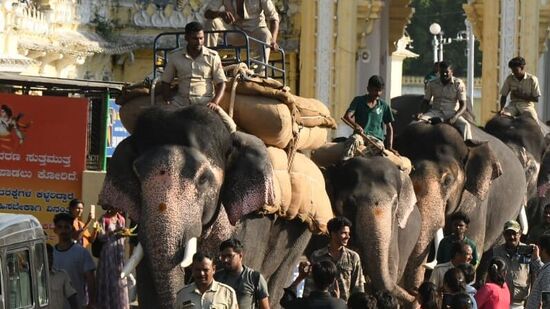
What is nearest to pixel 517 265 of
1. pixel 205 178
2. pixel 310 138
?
pixel 310 138

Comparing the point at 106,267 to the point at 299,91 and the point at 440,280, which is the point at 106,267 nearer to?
the point at 440,280

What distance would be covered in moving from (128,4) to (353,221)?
19.2m

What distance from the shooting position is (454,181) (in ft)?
57.2

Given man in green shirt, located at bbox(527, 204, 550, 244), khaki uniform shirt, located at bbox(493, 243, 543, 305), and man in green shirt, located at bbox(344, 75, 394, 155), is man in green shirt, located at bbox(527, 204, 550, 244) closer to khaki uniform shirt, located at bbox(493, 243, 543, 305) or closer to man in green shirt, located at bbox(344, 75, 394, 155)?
khaki uniform shirt, located at bbox(493, 243, 543, 305)

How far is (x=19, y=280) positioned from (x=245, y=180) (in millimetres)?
1769

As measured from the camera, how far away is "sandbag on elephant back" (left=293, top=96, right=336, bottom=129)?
15047 mm

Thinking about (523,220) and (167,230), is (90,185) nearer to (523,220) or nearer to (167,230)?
(523,220)

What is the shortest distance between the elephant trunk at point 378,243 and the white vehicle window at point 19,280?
3.41 meters

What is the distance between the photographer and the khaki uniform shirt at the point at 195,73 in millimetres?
13562

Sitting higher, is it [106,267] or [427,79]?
[427,79]

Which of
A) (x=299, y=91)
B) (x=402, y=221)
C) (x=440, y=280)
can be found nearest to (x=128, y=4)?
(x=299, y=91)

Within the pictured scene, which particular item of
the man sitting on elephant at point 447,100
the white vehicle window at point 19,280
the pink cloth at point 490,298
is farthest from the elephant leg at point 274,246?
the man sitting on elephant at point 447,100

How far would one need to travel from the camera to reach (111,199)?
12922mm

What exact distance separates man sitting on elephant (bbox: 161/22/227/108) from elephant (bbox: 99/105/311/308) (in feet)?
1.24
